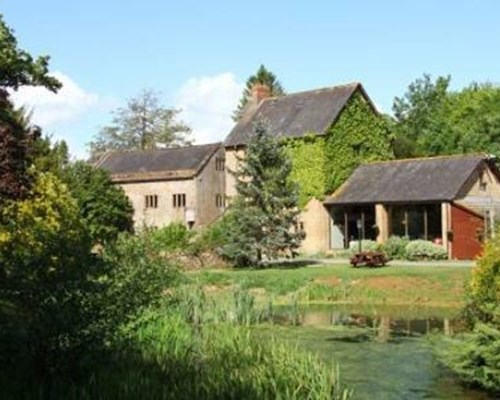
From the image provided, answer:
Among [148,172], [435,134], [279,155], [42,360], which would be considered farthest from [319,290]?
[435,134]

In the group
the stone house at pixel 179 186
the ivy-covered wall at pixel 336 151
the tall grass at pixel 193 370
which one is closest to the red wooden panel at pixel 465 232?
the ivy-covered wall at pixel 336 151

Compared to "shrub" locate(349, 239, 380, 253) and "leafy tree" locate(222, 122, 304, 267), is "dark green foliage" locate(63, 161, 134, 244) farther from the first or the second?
"shrub" locate(349, 239, 380, 253)

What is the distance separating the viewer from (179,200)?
64750 millimetres

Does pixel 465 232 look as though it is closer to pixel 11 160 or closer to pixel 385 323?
pixel 385 323

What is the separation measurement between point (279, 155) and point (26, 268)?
32.1m

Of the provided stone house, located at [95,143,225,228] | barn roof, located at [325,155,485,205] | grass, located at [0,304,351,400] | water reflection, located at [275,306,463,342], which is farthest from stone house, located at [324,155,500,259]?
grass, located at [0,304,351,400]

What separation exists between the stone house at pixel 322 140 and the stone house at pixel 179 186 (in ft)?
12.6

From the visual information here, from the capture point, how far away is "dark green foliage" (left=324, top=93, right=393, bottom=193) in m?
55.4

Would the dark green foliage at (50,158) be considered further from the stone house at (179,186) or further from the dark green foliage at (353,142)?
the dark green foliage at (353,142)

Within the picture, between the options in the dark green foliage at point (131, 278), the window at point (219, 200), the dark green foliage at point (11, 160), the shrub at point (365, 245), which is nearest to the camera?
the dark green foliage at point (11, 160)

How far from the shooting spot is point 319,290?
3553 centimetres

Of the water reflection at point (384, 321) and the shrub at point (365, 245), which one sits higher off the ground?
the shrub at point (365, 245)

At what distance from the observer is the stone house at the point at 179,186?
209 ft

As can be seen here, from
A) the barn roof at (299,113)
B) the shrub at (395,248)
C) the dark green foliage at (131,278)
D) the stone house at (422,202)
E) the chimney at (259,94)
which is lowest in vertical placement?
the dark green foliage at (131,278)
